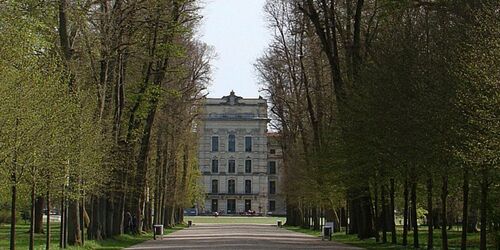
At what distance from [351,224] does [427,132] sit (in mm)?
23307

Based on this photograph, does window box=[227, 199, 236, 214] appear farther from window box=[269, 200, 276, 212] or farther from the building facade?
window box=[269, 200, 276, 212]

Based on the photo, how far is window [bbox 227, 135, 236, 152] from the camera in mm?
142750

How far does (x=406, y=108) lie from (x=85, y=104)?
9.90 meters

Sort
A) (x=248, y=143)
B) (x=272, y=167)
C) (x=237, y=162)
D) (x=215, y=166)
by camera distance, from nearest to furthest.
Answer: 1. (x=248, y=143)
2. (x=237, y=162)
3. (x=215, y=166)
4. (x=272, y=167)

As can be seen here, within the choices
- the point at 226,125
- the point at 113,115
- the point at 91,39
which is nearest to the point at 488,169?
the point at 91,39

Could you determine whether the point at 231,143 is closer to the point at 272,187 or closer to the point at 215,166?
the point at 215,166

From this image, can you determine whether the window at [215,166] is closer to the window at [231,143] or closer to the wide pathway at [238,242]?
the window at [231,143]

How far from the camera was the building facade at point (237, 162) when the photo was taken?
141500mm

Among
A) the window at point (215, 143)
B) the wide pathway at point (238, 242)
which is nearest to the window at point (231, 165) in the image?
the window at point (215, 143)

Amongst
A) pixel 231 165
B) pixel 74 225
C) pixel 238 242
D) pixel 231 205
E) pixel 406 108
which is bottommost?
pixel 238 242

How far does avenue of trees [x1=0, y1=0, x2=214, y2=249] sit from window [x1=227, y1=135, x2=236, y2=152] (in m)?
87.0

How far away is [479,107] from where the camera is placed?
23047 mm

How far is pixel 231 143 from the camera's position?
470 feet

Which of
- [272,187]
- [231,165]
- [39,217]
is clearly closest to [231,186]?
[231,165]
